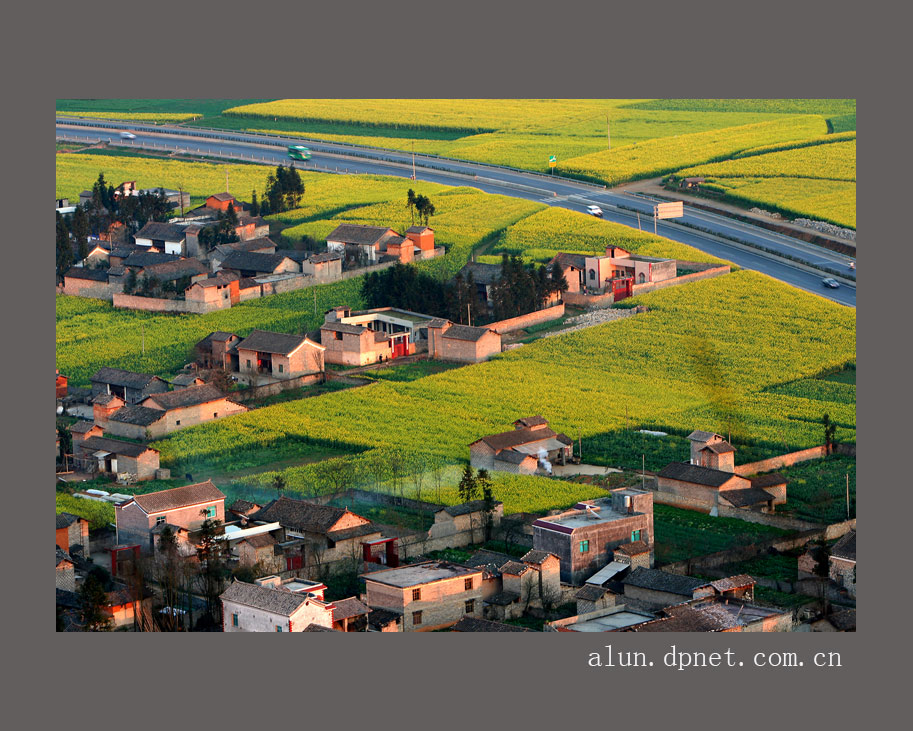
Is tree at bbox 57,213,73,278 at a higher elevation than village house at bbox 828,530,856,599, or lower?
higher

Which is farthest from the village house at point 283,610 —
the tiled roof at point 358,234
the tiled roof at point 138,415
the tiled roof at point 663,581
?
the tiled roof at point 358,234

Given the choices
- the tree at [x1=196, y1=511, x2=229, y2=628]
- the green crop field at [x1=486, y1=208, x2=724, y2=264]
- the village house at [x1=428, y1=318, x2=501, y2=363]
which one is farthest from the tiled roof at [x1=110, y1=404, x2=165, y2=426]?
the green crop field at [x1=486, y1=208, x2=724, y2=264]

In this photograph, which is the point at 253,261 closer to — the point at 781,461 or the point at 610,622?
the point at 781,461

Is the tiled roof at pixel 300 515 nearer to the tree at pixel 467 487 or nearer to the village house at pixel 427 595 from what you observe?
the tree at pixel 467 487

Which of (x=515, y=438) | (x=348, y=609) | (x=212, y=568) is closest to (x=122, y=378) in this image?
(x=515, y=438)

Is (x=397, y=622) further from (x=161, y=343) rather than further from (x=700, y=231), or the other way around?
(x=700, y=231)

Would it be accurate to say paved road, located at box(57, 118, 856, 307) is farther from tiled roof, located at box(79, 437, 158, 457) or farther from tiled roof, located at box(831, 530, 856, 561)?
tiled roof, located at box(79, 437, 158, 457)
